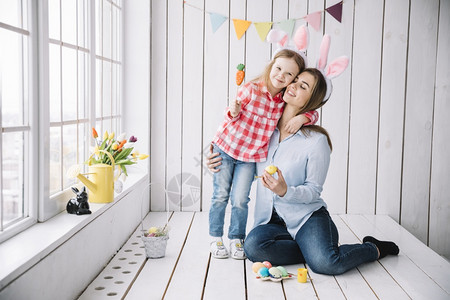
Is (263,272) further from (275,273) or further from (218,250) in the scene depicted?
(218,250)

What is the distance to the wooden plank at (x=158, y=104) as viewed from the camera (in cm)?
357

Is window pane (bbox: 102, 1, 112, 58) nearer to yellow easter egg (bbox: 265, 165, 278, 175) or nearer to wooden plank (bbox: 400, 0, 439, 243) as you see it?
yellow easter egg (bbox: 265, 165, 278, 175)

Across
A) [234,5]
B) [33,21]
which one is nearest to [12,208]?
[33,21]

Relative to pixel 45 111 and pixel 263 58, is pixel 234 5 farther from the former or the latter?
pixel 45 111

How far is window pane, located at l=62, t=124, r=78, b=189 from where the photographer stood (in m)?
2.38

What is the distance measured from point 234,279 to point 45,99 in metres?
1.10

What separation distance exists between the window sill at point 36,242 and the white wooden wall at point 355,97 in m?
1.37

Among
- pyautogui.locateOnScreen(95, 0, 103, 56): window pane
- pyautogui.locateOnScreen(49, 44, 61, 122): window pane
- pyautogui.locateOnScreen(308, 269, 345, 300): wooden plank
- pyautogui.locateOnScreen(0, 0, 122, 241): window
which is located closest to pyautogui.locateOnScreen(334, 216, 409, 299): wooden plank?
pyautogui.locateOnScreen(308, 269, 345, 300): wooden plank

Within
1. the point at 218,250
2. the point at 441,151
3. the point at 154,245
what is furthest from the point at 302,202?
the point at 441,151

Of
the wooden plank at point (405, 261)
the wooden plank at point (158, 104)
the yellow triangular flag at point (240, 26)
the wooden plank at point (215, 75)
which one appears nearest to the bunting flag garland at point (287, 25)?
the yellow triangular flag at point (240, 26)

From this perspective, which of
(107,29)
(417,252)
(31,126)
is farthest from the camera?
(107,29)

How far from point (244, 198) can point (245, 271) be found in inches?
15.4

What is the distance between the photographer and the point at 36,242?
5.82ft

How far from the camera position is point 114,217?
263 cm
